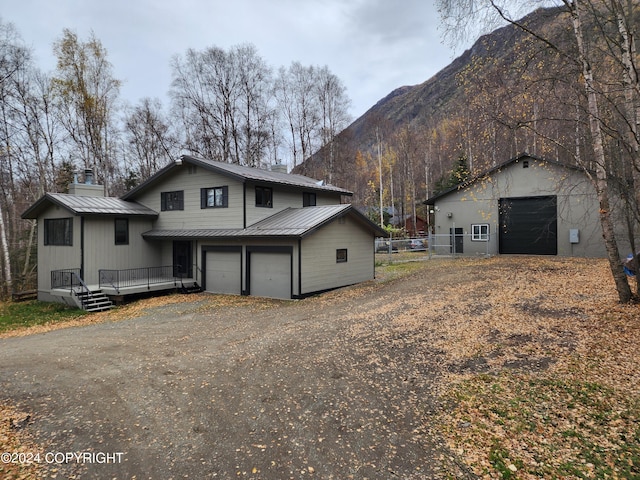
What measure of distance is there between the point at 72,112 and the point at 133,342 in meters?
21.4

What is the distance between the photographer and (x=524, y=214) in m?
21.9

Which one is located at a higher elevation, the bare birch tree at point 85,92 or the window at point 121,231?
the bare birch tree at point 85,92

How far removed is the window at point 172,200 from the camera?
18.0 meters

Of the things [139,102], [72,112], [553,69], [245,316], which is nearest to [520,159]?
[553,69]

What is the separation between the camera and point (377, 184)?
4662 centimetres

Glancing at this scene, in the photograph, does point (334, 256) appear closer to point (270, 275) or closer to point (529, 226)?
point (270, 275)

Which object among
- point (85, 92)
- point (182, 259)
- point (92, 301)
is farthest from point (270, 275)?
point (85, 92)

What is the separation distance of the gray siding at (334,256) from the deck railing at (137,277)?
697cm

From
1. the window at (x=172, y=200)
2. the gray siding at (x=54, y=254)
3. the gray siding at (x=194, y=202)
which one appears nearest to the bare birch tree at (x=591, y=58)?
the gray siding at (x=194, y=202)

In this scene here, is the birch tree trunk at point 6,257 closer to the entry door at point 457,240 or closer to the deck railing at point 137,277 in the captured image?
the deck railing at point 137,277

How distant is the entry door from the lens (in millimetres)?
24241

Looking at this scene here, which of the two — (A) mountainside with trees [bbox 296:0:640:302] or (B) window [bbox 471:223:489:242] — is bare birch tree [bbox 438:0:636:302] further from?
(B) window [bbox 471:223:489:242]

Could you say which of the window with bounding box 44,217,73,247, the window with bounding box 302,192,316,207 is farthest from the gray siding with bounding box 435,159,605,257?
the window with bounding box 44,217,73,247

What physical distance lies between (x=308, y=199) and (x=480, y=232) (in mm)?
12173
